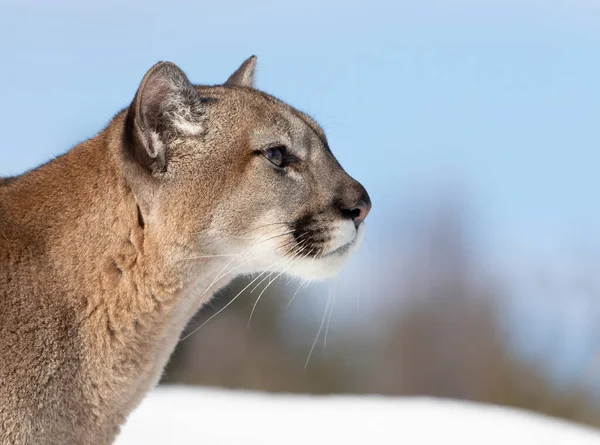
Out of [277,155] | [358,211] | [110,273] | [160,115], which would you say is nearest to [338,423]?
[358,211]

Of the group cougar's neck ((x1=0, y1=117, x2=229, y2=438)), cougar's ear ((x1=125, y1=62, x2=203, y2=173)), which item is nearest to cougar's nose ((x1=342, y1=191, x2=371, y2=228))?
cougar's neck ((x1=0, y1=117, x2=229, y2=438))

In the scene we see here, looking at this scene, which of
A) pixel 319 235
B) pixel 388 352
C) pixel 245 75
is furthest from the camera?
pixel 388 352

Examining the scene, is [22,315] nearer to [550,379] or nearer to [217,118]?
[217,118]

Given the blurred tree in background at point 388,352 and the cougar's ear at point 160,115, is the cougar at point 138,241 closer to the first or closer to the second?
the cougar's ear at point 160,115

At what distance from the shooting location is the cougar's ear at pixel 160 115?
5.06 meters

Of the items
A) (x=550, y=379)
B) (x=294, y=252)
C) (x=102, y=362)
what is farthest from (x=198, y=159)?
(x=550, y=379)

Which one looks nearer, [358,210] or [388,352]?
[358,210]

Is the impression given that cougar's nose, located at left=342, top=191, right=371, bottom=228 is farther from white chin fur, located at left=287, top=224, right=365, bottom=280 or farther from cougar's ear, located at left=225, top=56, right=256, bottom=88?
cougar's ear, located at left=225, top=56, right=256, bottom=88

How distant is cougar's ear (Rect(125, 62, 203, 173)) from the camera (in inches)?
199

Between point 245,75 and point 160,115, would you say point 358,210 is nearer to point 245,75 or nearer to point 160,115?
point 160,115

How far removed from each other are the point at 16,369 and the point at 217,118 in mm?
1857

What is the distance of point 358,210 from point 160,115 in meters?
1.30

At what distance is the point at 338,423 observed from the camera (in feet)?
30.1

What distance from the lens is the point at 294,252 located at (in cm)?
529
